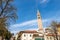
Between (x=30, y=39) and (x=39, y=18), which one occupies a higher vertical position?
(x=39, y=18)

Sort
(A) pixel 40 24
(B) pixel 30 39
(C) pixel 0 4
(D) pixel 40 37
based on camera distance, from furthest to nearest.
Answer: (A) pixel 40 24
(B) pixel 30 39
(D) pixel 40 37
(C) pixel 0 4

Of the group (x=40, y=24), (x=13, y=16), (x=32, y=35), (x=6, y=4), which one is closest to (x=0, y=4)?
(x=6, y=4)

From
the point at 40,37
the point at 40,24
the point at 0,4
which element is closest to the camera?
the point at 0,4

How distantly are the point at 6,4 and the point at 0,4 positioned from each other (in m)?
0.90

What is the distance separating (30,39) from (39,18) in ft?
79.6

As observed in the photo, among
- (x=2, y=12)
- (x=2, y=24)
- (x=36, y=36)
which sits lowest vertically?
(x=2, y=24)

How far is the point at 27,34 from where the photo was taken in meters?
101

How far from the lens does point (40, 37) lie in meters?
92.0

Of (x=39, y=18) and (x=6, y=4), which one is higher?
(x=39, y=18)

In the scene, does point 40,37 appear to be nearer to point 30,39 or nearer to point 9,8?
point 30,39

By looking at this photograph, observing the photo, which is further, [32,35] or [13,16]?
[32,35]

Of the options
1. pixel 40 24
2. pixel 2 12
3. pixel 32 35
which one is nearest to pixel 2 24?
pixel 2 12

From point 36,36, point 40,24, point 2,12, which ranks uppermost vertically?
point 40,24

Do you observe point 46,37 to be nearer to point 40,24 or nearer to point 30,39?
point 30,39
